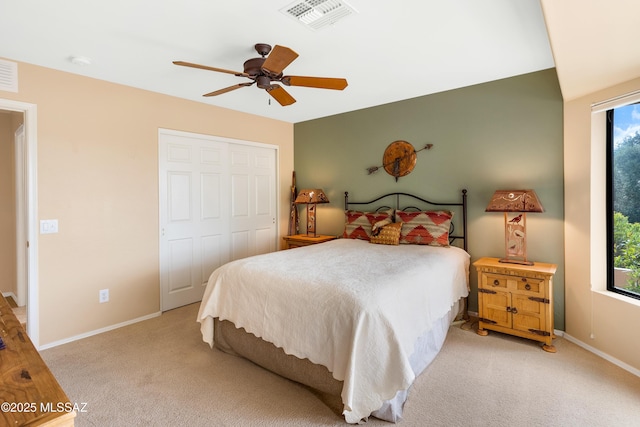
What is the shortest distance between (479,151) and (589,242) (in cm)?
131

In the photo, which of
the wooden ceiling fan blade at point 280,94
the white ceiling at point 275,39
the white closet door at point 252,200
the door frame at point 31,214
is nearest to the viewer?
the white ceiling at point 275,39

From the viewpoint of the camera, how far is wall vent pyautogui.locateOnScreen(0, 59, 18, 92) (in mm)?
2719

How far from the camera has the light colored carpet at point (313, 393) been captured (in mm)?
1934

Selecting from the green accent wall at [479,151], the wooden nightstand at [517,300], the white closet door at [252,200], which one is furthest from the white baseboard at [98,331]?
the wooden nightstand at [517,300]

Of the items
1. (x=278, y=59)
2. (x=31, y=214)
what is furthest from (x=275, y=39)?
(x=31, y=214)

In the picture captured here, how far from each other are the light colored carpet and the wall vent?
2313 millimetres

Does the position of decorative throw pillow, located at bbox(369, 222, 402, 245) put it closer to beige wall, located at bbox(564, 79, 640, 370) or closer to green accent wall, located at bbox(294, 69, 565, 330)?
green accent wall, located at bbox(294, 69, 565, 330)

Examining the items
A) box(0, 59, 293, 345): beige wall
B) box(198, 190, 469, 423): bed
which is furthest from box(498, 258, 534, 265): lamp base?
box(0, 59, 293, 345): beige wall

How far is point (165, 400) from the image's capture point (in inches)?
83.9

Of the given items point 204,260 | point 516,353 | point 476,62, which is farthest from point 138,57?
point 516,353

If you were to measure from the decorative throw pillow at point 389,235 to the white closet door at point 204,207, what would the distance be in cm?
198

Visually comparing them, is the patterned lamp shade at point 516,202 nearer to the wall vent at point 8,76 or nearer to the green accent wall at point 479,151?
the green accent wall at point 479,151

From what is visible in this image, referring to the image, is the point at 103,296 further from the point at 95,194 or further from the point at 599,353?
the point at 599,353

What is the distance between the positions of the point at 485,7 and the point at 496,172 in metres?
1.78
